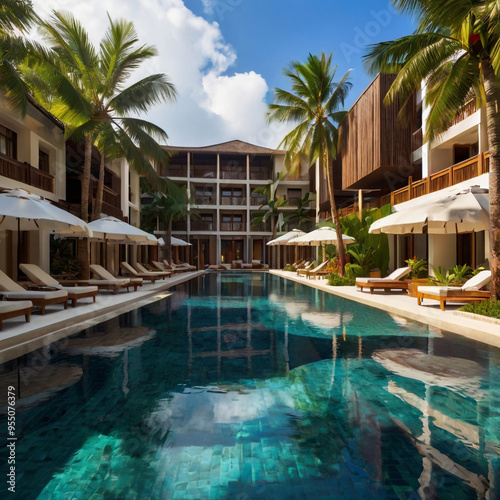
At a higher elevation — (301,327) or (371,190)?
(371,190)

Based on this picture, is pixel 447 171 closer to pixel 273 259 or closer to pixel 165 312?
pixel 165 312

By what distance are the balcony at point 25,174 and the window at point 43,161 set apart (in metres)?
1.90

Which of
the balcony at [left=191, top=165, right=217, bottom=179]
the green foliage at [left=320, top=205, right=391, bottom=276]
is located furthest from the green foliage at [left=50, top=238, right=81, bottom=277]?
the balcony at [left=191, top=165, right=217, bottom=179]

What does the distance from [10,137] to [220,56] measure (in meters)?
8.53

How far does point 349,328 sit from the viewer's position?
7.25m

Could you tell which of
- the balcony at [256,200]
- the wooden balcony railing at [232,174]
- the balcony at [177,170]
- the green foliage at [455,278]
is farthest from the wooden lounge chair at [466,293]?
the balcony at [177,170]

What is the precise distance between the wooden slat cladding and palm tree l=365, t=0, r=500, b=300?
7.43m

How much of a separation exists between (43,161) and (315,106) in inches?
496

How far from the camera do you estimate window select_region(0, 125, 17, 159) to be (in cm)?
1479

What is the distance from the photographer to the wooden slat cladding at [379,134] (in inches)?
723

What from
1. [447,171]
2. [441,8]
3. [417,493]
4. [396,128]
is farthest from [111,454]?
[396,128]

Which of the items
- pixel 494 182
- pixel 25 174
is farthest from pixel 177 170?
pixel 494 182

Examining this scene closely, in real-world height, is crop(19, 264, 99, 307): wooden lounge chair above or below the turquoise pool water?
above

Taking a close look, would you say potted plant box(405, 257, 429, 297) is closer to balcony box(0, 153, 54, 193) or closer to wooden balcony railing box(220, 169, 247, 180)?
balcony box(0, 153, 54, 193)
